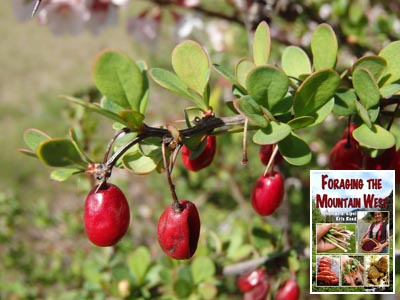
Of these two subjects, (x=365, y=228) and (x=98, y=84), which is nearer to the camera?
(x=98, y=84)

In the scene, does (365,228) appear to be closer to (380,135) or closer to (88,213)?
(380,135)

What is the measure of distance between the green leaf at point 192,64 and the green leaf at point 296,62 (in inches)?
4.2

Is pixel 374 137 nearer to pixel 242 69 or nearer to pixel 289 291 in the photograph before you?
pixel 242 69

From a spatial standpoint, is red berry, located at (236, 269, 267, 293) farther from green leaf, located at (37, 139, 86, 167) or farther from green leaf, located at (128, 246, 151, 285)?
green leaf, located at (37, 139, 86, 167)

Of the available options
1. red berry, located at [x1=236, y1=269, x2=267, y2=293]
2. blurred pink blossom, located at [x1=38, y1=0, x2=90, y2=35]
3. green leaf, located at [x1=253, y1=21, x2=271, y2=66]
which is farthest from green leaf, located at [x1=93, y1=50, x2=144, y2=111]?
blurred pink blossom, located at [x1=38, y1=0, x2=90, y2=35]

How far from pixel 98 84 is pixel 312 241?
30 cm

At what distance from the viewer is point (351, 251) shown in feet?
1.91

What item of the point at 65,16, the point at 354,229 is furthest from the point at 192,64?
the point at 65,16

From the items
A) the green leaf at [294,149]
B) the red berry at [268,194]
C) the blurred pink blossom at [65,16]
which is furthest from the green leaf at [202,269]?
the blurred pink blossom at [65,16]

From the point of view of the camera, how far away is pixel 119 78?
1.52ft

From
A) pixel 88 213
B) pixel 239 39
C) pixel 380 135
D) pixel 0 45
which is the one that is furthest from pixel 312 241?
pixel 0 45

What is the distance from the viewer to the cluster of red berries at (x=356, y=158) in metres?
0.58

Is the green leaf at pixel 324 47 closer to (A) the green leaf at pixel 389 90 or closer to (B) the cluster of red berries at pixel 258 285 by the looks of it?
(A) the green leaf at pixel 389 90

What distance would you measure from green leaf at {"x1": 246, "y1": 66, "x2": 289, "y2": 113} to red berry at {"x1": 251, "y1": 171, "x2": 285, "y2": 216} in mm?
125
